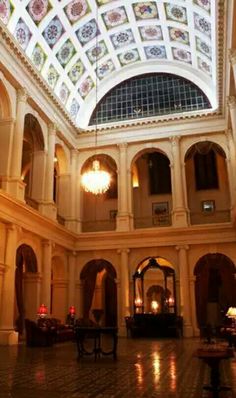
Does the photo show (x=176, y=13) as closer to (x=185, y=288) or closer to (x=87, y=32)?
(x=87, y=32)

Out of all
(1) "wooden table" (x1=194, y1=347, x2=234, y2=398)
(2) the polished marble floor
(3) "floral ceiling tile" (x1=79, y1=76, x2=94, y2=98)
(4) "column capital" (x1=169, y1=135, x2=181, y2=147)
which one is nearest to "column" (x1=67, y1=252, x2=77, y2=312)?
(4) "column capital" (x1=169, y1=135, x2=181, y2=147)

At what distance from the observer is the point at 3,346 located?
11.4 m

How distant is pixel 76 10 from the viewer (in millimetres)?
15812

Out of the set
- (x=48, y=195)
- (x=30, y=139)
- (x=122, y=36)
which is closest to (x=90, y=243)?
(x=48, y=195)

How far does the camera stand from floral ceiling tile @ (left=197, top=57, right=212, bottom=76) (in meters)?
18.0

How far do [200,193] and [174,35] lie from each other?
7.39 meters

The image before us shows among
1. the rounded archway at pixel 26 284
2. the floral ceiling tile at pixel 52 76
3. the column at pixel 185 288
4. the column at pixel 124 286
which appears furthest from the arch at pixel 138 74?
the rounded archway at pixel 26 284

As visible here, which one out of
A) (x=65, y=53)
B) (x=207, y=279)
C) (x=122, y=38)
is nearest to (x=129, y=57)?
(x=122, y=38)

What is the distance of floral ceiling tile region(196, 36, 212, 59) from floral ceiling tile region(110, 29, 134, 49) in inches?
121

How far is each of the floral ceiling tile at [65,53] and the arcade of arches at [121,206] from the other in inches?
79.3

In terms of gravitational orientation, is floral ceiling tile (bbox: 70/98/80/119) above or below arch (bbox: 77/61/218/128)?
below

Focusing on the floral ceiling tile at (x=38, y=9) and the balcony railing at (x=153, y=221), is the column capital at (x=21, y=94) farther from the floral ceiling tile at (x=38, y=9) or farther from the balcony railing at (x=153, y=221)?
the balcony railing at (x=153, y=221)

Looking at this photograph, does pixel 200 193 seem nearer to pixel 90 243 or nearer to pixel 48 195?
Result: pixel 90 243

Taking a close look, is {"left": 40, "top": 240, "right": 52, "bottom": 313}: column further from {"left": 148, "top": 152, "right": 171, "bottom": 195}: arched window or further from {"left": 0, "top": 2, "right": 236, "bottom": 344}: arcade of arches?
{"left": 148, "top": 152, "right": 171, "bottom": 195}: arched window
